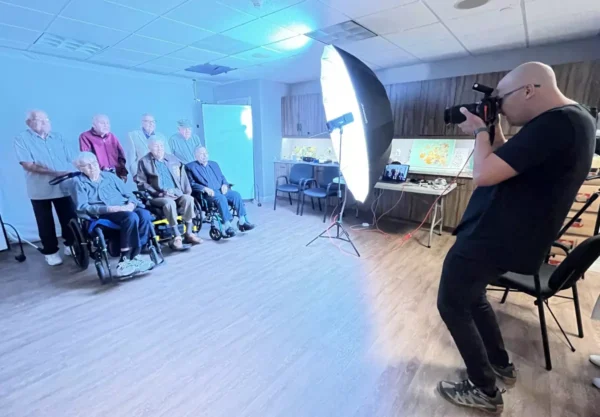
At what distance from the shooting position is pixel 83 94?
13.1ft

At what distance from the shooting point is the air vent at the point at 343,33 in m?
2.79

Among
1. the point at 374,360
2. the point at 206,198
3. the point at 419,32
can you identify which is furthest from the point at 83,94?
the point at 374,360

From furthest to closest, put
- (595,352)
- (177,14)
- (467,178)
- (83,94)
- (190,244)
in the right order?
→ (83,94)
(467,178)
(190,244)
(177,14)
(595,352)

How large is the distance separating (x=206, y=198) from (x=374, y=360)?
270 cm

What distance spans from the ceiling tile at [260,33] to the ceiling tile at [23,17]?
1549 mm

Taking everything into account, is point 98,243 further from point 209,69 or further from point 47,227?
point 209,69

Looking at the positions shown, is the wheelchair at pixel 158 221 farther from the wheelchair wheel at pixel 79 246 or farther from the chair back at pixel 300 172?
the chair back at pixel 300 172

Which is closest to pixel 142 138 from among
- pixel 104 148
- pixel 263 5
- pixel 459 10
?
pixel 104 148

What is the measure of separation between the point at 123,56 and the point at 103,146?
1.32 metres

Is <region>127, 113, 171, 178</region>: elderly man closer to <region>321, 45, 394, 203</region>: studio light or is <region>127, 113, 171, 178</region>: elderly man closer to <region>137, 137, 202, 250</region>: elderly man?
<region>137, 137, 202, 250</region>: elderly man

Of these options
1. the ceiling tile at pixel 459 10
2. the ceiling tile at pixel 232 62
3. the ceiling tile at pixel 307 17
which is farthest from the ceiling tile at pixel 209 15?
the ceiling tile at pixel 459 10

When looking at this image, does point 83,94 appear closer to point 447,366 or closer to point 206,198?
point 206,198

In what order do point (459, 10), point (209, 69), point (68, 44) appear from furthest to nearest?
point (209, 69)
point (68, 44)
point (459, 10)

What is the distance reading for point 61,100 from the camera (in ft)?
12.6
